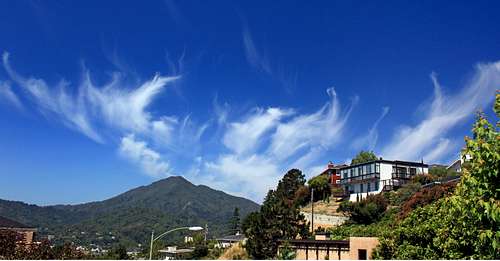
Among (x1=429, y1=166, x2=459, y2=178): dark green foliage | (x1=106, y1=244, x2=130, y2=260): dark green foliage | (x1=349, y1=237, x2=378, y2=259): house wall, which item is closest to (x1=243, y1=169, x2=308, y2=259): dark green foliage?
(x1=106, y1=244, x2=130, y2=260): dark green foliage

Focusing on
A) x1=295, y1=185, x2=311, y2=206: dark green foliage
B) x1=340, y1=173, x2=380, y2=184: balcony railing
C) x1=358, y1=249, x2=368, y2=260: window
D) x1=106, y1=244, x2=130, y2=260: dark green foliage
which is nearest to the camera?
x1=358, y1=249, x2=368, y2=260: window

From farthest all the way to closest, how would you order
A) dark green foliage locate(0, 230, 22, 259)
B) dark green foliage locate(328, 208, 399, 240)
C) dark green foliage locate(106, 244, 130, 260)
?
dark green foliage locate(328, 208, 399, 240)
dark green foliage locate(106, 244, 130, 260)
dark green foliage locate(0, 230, 22, 259)

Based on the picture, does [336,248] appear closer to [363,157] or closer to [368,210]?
[368,210]

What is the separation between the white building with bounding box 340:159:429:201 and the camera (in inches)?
2280

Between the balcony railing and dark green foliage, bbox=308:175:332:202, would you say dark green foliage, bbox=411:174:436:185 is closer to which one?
the balcony railing

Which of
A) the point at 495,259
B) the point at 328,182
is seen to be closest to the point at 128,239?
the point at 328,182

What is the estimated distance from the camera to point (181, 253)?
65500mm

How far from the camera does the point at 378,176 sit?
194ft

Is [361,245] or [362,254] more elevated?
[361,245]

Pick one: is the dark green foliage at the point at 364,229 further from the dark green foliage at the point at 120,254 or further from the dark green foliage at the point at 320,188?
the dark green foliage at the point at 320,188

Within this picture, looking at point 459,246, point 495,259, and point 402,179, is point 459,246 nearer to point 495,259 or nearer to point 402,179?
point 495,259

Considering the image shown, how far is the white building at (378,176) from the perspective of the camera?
190 ft

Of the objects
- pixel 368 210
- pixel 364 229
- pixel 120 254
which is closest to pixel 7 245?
pixel 120 254

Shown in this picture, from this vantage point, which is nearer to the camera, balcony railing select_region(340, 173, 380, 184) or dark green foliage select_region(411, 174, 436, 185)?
dark green foliage select_region(411, 174, 436, 185)
